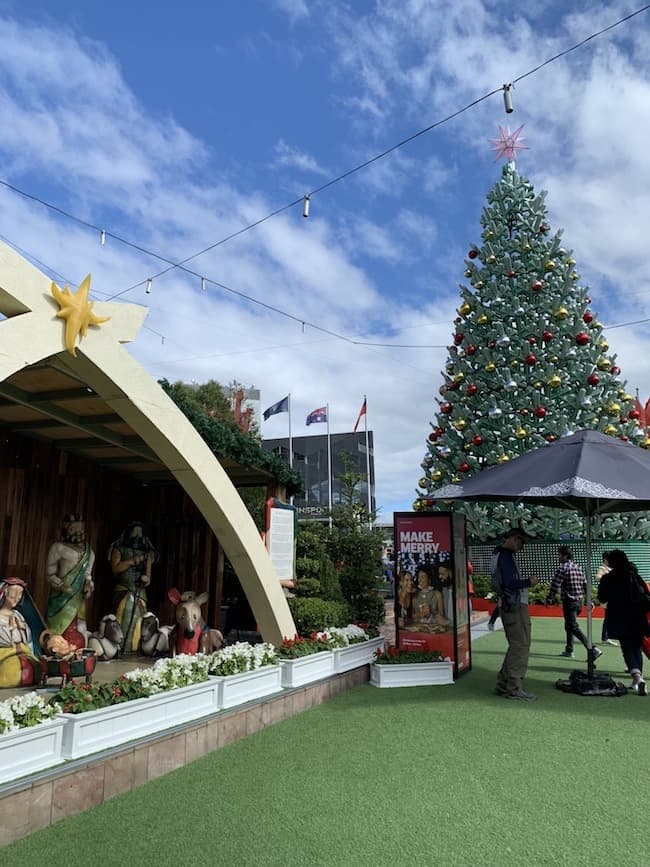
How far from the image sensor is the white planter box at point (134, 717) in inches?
161

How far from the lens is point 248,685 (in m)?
5.88

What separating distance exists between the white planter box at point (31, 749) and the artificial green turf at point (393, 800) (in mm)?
365

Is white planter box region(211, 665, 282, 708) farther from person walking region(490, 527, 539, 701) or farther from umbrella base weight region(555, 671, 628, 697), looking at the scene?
umbrella base weight region(555, 671, 628, 697)

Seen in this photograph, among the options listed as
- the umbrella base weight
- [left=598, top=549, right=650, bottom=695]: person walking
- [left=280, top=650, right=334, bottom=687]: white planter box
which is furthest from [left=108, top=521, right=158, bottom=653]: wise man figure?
[left=598, top=549, right=650, bottom=695]: person walking

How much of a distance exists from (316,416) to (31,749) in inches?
1186

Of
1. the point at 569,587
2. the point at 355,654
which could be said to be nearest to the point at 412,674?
the point at 355,654

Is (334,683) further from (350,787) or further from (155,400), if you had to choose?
(155,400)

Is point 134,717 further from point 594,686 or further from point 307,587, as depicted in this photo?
point 594,686

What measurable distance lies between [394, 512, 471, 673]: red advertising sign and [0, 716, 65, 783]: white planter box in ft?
16.7

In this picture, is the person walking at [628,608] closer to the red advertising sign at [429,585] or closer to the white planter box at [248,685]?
the red advertising sign at [429,585]

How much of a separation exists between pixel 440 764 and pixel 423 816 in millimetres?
1010

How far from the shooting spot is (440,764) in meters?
4.77

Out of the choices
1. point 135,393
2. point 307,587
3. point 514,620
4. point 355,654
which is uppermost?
point 135,393

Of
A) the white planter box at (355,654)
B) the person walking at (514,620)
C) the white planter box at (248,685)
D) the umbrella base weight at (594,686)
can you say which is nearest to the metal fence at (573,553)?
the white planter box at (355,654)
